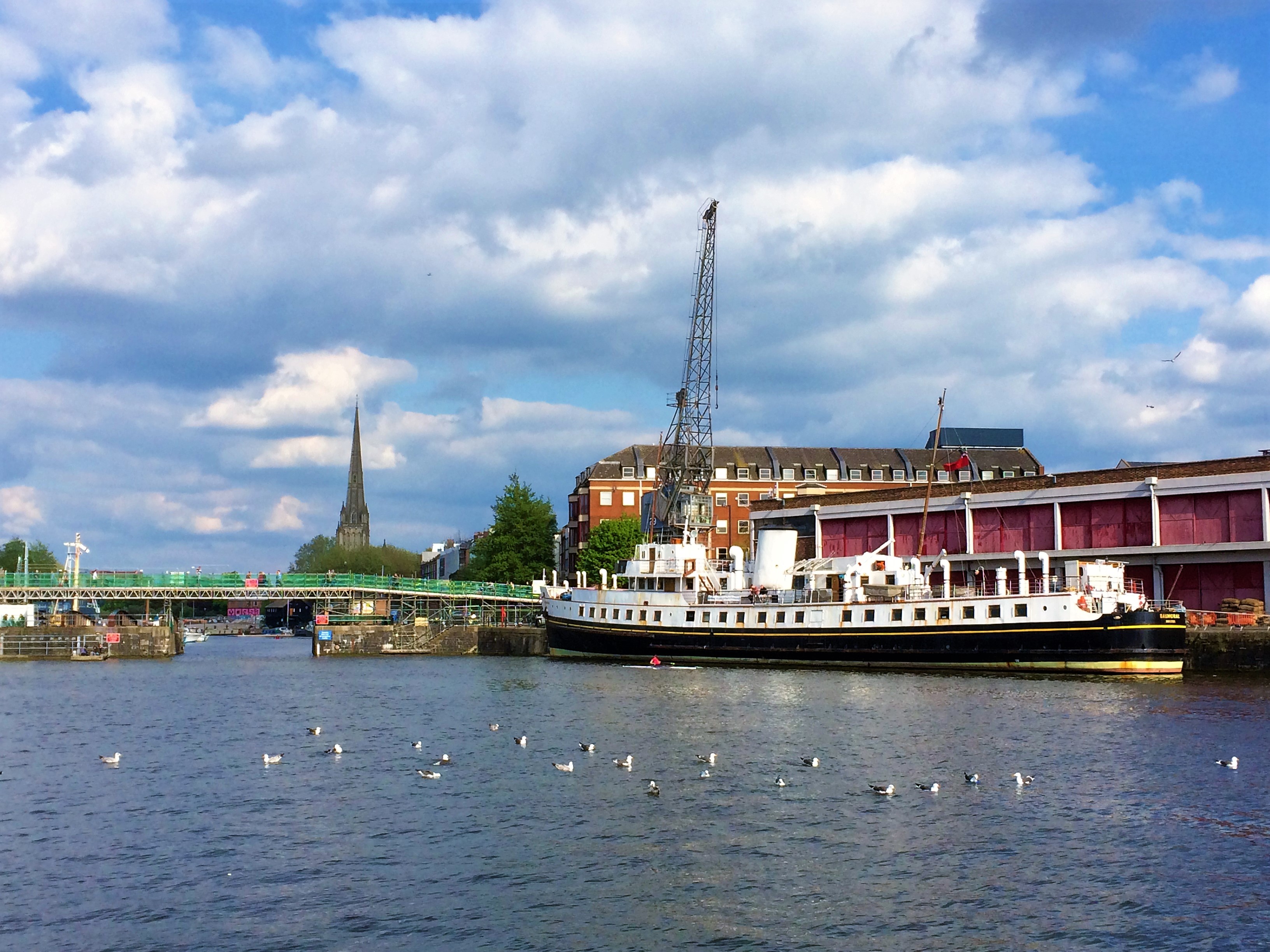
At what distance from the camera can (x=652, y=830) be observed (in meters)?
27.7

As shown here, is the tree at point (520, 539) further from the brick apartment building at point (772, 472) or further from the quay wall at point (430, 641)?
the quay wall at point (430, 641)

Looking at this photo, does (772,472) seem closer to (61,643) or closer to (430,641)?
(430,641)

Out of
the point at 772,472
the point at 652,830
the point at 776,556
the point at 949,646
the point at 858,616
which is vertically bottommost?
the point at 652,830

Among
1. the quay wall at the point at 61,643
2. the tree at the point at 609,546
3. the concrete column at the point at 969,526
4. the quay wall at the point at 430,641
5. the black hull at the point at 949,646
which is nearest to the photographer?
the black hull at the point at 949,646

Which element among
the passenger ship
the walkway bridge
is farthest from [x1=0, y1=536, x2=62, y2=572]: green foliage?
the passenger ship

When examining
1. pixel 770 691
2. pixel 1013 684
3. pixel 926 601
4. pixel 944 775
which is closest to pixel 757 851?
pixel 944 775

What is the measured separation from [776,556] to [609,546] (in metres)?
45.5

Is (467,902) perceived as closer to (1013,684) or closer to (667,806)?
(667,806)

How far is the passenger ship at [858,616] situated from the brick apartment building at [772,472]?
5007 centimetres

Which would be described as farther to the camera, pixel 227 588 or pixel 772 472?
pixel 772 472

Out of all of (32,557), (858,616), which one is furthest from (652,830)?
(32,557)

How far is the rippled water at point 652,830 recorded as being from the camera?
2095cm

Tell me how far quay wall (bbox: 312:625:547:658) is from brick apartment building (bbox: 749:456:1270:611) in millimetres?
27344

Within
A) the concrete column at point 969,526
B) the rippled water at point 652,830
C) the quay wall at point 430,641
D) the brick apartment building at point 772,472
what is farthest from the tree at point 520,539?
the rippled water at point 652,830
